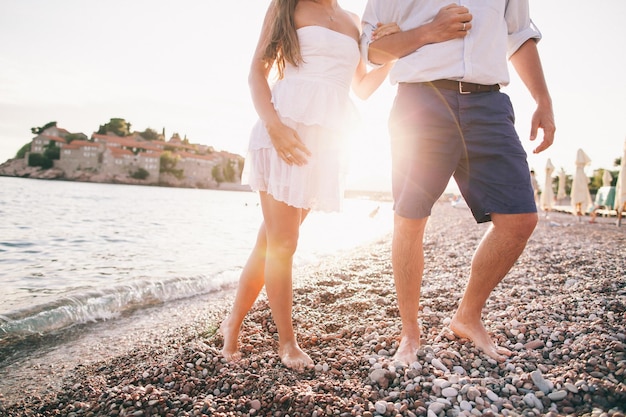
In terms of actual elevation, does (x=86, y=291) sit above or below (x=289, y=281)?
below

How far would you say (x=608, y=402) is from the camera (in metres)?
1.38

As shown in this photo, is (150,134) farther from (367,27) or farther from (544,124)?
(544,124)

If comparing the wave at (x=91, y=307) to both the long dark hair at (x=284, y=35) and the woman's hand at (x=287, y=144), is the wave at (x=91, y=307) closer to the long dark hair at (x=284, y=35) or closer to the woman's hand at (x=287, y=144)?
the woman's hand at (x=287, y=144)

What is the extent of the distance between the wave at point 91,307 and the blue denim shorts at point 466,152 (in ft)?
10.8

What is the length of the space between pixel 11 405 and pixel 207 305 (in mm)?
2325

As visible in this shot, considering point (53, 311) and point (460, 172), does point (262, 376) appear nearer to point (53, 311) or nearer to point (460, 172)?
point (460, 172)

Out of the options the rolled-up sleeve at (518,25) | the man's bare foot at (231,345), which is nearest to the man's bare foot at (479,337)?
the man's bare foot at (231,345)

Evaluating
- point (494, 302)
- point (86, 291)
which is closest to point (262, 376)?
point (494, 302)

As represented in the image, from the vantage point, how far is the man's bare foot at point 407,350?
1.89 m

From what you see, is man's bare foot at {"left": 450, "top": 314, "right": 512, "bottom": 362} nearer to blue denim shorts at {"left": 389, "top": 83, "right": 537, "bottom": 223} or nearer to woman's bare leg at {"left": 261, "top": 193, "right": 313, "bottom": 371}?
blue denim shorts at {"left": 389, "top": 83, "right": 537, "bottom": 223}

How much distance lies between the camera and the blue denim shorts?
6.28 feet

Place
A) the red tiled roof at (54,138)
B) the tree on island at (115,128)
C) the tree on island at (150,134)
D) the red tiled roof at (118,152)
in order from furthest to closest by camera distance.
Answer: the tree on island at (150,134), the tree on island at (115,128), the red tiled roof at (54,138), the red tiled roof at (118,152)

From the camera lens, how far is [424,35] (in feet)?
6.41

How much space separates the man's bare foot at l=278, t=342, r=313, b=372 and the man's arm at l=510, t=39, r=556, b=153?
70.9 inches
